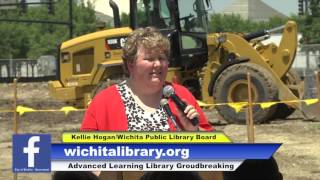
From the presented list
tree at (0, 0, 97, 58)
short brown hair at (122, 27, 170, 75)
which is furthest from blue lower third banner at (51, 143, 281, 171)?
tree at (0, 0, 97, 58)

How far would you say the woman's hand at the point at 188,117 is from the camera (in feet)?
11.3

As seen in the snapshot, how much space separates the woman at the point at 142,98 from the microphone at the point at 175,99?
19mm

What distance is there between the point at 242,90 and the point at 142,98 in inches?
434

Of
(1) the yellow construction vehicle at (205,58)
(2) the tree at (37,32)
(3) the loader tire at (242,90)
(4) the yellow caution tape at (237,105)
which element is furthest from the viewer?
(2) the tree at (37,32)

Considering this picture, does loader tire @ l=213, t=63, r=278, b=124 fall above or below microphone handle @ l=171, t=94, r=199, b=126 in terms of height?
below

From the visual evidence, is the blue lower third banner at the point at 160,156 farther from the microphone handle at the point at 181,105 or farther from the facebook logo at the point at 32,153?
the microphone handle at the point at 181,105

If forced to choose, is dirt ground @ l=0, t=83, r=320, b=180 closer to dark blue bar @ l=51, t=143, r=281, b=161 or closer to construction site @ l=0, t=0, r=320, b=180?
construction site @ l=0, t=0, r=320, b=180

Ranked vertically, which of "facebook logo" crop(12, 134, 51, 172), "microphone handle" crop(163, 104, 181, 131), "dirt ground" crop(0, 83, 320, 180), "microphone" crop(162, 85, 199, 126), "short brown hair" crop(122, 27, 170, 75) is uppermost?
"short brown hair" crop(122, 27, 170, 75)

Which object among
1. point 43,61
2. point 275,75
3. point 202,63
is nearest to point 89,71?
point 202,63

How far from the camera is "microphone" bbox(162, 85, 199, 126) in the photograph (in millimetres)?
3453

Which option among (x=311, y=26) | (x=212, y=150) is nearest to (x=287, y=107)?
(x=212, y=150)

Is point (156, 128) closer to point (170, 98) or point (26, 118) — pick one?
point (170, 98)

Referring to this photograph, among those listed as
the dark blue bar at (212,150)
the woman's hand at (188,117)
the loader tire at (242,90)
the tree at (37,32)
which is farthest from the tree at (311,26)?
the dark blue bar at (212,150)

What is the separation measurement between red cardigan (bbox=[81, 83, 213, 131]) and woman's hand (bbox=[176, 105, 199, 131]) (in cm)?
4
